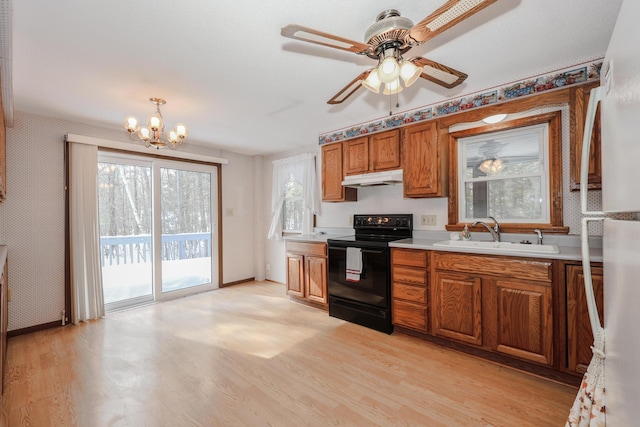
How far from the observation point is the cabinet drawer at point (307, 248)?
3504 millimetres

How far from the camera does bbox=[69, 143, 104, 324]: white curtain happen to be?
3.16 meters

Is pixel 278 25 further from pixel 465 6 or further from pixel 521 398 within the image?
pixel 521 398

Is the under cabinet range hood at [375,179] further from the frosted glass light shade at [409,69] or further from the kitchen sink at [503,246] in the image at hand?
the frosted glass light shade at [409,69]

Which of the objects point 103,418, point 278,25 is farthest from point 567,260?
point 103,418


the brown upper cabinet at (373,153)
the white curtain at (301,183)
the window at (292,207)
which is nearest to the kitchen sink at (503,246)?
the brown upper cabinet at (373,153)

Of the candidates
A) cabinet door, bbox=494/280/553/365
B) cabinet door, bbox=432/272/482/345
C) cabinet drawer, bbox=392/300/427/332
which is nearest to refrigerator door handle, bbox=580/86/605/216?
cabinet door, bbox=494/280/553/365

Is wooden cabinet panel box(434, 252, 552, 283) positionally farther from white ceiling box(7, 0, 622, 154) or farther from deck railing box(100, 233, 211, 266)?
deck railing box(100, 233, 211, 266)

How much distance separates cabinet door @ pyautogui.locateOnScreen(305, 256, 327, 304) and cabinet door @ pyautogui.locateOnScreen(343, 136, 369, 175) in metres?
1.17

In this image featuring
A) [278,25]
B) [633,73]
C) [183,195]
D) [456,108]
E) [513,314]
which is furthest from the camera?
[183,195]

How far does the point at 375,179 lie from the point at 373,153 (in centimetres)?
35

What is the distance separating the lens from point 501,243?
2.48 m

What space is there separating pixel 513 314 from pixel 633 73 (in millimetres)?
2159

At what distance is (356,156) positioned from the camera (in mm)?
3504

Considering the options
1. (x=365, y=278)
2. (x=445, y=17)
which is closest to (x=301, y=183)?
(x=365, y=278)
